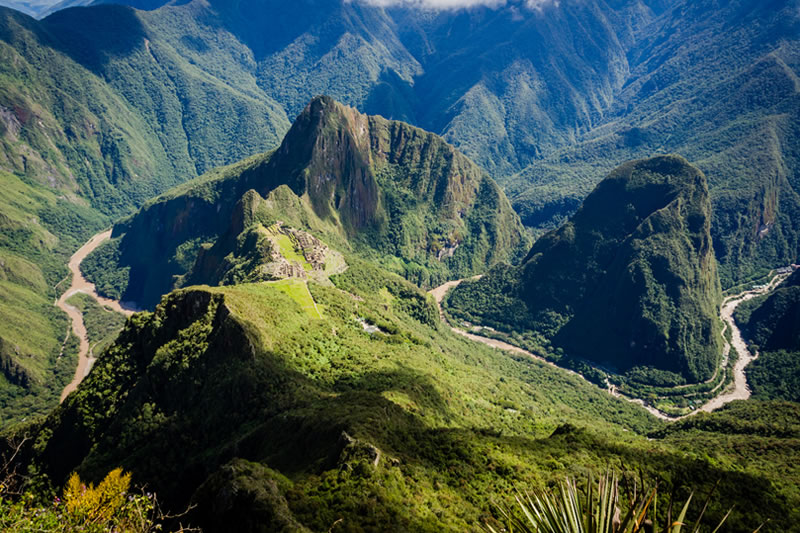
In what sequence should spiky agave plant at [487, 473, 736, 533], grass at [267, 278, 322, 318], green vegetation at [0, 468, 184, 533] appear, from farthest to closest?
grass at [267, 278, 322, 318] < green vegetation at [0, 468, 184, 533] < spiky agave plant at [487, 473, 736, 533]

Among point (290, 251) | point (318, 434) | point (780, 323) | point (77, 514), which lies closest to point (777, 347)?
point (780, 323)

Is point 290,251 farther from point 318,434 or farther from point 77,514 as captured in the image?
point 77,514

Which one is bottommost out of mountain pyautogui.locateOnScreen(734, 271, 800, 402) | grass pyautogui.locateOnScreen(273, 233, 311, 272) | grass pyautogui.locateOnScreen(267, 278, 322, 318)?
grass pyautogui.locateOnScreen(267, 278, 322, 318)

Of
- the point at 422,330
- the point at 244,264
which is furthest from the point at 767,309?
the point at 244,264

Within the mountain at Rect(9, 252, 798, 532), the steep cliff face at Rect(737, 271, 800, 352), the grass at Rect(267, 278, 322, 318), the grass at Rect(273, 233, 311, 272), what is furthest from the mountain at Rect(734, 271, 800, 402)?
the grass at Rect(273, 233, 311, 272)

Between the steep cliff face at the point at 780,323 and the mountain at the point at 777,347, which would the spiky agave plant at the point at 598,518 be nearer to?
the mountain at the point at 777,347

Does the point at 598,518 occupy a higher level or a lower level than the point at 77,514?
higher

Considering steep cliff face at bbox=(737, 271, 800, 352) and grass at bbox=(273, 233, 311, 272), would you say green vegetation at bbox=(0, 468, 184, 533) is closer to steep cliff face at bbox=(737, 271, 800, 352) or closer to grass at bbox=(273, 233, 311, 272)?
grass at bbox=(273, 233, 311, 272)

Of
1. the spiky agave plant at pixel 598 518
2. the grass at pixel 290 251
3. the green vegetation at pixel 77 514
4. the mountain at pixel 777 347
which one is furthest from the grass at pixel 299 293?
the mountain at pixel 777 347
